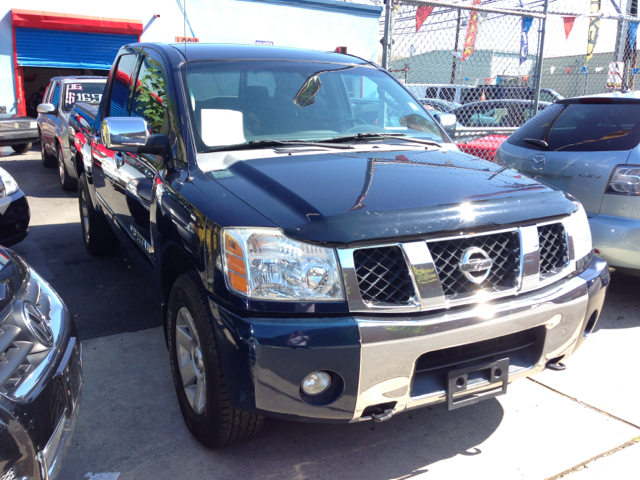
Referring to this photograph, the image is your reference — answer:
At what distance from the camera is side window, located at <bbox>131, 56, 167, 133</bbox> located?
Answer: 128 inches

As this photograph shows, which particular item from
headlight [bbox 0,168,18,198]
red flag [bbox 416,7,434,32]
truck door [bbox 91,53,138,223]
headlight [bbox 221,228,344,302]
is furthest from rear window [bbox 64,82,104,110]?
headlight [bbox 221,228,344,302]

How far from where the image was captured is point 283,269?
6.79 ft

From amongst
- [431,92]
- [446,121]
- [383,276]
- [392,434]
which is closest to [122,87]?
[446,121]

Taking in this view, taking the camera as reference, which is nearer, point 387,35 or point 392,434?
point 392,434

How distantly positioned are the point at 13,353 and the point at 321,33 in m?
17.9

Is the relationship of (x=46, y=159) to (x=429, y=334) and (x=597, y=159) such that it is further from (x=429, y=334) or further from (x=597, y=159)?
(x=429, y=334)

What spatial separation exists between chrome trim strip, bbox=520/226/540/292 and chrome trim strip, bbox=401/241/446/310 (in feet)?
1.39

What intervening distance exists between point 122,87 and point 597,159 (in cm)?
359

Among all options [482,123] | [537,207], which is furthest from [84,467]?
[482,123]

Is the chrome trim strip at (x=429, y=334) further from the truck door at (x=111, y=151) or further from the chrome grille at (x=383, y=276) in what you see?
the truck door at (x=111, y=151)

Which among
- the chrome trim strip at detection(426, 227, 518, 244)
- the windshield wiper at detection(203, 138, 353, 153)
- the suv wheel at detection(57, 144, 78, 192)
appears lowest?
the suv wheel at detection(57, 144, 78, 192)

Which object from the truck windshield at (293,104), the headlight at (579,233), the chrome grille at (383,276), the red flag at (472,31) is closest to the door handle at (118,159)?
the truck windshield at (293,104)

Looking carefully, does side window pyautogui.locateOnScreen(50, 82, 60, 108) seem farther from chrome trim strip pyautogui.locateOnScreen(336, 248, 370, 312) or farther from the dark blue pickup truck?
chrome trim strip pyautogui.locateOnScreen(336, 248, 370, 312)

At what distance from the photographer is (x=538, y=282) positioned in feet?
7.76
